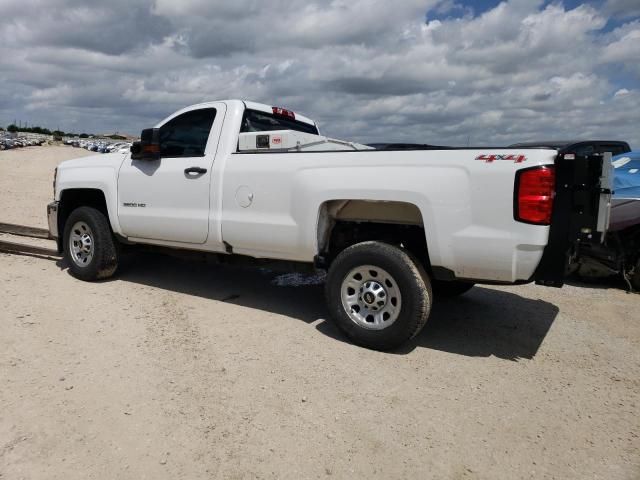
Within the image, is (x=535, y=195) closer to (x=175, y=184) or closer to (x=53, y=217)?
(x=175, y=184)

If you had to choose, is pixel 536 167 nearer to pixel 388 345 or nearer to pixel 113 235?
pixel 388 345

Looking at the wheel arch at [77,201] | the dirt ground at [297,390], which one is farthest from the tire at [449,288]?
the wheel arch at [77,201]

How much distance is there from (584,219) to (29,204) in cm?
1151

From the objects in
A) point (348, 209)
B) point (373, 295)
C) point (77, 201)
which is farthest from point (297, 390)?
point (77, 201)

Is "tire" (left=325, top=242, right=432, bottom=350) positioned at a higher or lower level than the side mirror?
lower

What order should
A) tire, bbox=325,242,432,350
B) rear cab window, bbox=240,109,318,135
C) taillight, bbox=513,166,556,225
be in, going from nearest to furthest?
taillight, bbox=513,166,556,225 → tire, bbox=325,242,432,350 → rear cab window, bbox=240,109,318,135

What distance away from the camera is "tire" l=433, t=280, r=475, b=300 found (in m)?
5.34

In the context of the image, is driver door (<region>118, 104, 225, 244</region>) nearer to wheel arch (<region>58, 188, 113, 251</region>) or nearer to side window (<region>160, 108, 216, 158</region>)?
side window (<region>160, 108, 216, 158</region>)

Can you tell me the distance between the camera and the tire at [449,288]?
534 cm

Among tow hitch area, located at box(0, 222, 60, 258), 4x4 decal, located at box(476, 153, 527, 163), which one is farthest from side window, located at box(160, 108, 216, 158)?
4x4 decal, located at box(476, 153, 527, 163)

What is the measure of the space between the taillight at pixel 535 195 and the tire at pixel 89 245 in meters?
4.34

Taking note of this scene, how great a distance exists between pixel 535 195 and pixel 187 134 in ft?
11.3

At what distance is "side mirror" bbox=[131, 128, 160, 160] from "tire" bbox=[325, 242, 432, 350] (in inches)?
91.9

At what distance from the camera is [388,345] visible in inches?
156
